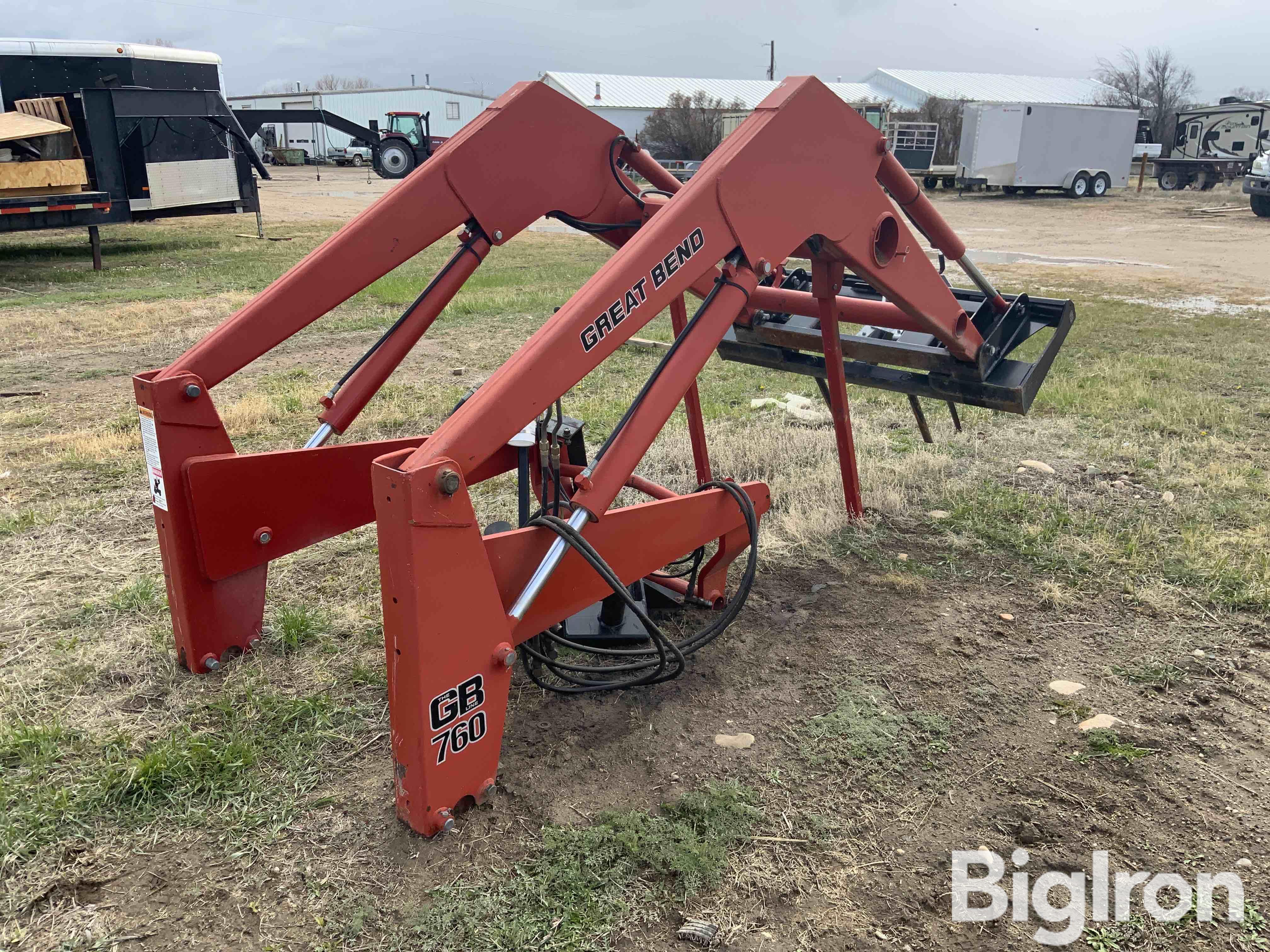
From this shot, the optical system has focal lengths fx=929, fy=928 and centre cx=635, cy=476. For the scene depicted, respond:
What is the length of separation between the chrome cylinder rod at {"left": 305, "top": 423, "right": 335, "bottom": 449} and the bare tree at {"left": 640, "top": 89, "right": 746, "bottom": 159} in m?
41.9

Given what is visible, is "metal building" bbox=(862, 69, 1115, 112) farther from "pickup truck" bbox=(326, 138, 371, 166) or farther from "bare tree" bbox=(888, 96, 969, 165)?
"pickup truck" bbox=(326, 138, 371, 166)

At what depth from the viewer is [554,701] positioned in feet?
10.3

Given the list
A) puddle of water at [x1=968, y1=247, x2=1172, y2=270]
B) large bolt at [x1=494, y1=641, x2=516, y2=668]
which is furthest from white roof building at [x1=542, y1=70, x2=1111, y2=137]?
large bolt at [x1=494, y1=641, x2=516, y2=668]

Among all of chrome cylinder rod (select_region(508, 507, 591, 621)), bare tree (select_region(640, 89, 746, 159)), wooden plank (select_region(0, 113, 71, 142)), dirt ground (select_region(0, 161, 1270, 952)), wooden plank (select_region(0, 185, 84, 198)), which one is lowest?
dirt ground (select_region(0, 161, 1270, 952))

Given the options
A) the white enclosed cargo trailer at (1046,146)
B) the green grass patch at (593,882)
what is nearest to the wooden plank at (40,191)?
the green grass patch at (593,882)

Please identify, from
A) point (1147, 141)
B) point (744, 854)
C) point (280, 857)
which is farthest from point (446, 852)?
point (1147, 141)

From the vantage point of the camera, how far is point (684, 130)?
44.4 metres

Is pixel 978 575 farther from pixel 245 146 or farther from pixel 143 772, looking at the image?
pixel 245 146

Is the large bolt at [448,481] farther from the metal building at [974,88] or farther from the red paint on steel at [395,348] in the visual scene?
the metal building at [974,88]

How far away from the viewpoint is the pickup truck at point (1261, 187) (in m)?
22.1

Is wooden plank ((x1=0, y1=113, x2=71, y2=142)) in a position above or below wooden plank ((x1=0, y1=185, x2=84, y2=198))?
above

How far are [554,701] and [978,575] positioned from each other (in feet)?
6.89

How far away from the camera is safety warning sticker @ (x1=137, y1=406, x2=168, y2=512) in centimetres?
296

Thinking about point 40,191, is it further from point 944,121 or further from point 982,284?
point 944,121
